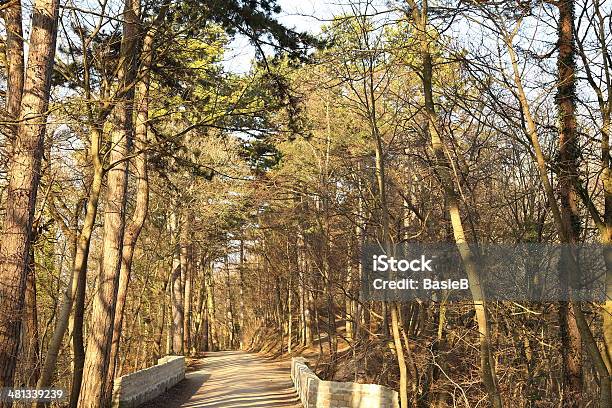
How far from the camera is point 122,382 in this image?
1215cm

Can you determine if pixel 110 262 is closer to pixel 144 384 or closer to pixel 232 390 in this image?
pixel 144 384

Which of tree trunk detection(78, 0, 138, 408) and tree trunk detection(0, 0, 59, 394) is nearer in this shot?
tree trunk detection(0, 0, 59, 394)

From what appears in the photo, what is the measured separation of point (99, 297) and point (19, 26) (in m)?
4.32

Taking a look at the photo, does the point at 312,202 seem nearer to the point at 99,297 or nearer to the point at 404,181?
the point at 404,181

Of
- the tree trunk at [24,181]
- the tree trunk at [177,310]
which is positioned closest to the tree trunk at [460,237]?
the tree trunk at [24,181]

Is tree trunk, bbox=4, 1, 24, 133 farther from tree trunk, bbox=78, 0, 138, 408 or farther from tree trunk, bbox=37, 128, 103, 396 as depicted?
tree trunk, bbox=78, 0, 138, 408

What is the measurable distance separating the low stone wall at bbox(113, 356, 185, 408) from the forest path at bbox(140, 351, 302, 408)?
212 mm

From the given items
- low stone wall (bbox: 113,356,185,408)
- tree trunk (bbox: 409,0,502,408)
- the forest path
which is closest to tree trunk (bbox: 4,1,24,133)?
tree trunk (bbox: 409,0,502,408)

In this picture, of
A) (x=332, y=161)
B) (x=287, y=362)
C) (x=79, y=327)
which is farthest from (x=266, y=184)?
(x=287, y=362)

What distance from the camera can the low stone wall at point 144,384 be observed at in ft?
39.5

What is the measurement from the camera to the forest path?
47.1ft

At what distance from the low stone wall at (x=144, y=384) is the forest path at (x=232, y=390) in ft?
0.70

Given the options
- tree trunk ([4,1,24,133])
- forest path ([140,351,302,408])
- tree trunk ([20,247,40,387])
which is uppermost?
tree trunk ([4,1,24,133])

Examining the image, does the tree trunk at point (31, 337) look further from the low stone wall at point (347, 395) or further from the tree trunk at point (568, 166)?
the tree trunk at point (568, 166)
